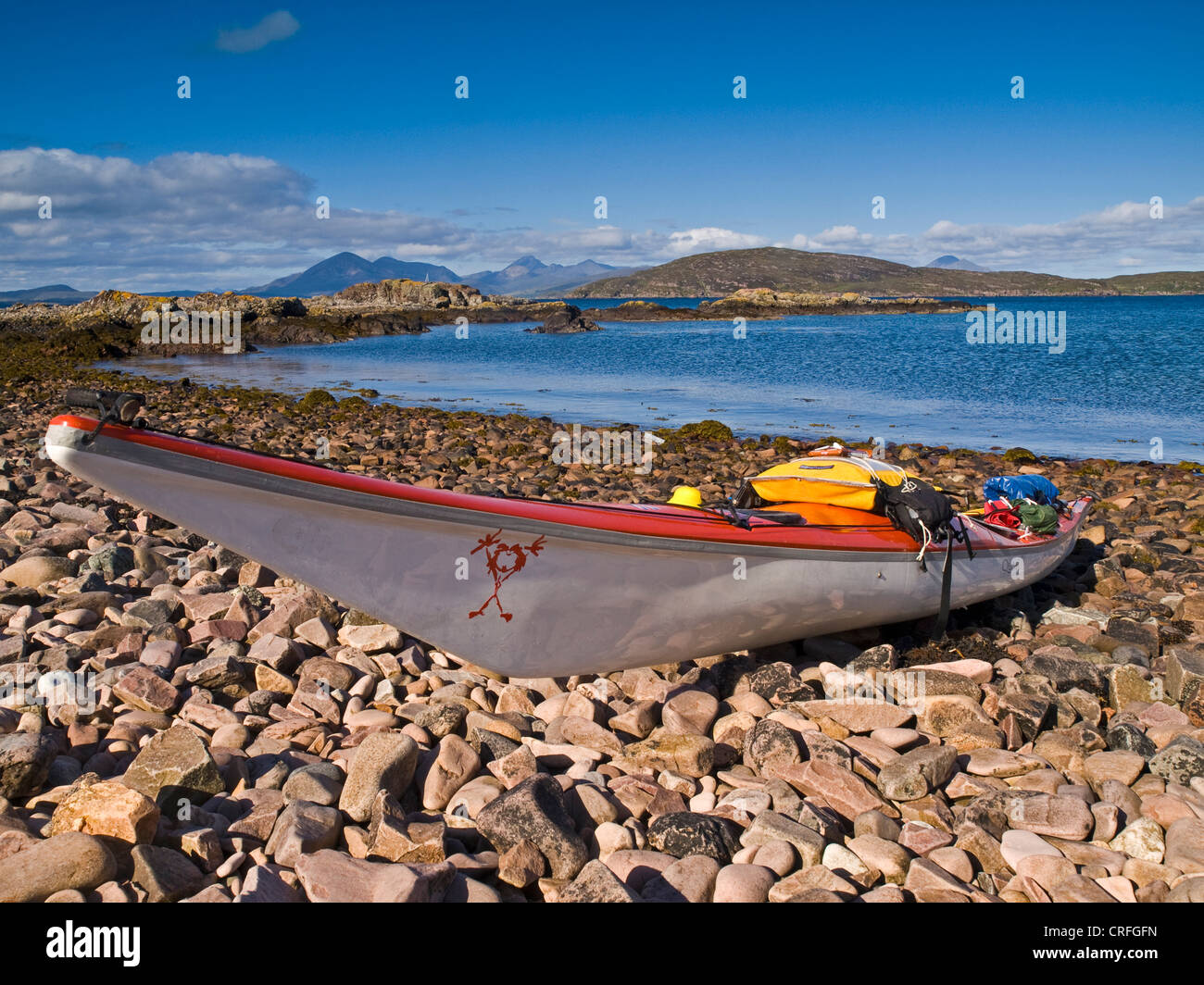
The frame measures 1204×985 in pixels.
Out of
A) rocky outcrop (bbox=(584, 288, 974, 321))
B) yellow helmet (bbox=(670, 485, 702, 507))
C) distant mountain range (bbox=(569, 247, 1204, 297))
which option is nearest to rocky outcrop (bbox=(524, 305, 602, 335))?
rocky outcrop (bbox=(584, 288, 974, 321))

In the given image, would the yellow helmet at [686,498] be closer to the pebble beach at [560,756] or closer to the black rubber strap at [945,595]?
the pebble beach at [560,756]

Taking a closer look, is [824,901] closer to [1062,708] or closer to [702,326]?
[1062,708]

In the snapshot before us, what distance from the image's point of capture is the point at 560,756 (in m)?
4.61

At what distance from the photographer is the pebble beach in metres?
3.53

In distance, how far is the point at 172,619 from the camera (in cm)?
601

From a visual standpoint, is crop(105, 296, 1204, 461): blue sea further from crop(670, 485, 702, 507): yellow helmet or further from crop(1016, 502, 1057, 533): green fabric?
crop(670, 485, 702, 507): yellow helmet

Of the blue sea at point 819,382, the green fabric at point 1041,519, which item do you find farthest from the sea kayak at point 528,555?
the blue sea at point 819,382

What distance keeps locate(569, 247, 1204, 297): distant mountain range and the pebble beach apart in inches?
6439

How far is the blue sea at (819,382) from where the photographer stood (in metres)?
20.9

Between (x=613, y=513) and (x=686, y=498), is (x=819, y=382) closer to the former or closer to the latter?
(x=686, y=498)

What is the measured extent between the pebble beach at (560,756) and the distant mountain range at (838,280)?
163560mm

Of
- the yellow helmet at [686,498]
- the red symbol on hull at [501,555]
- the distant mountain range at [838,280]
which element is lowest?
the red symbol on hull at [501,555]
